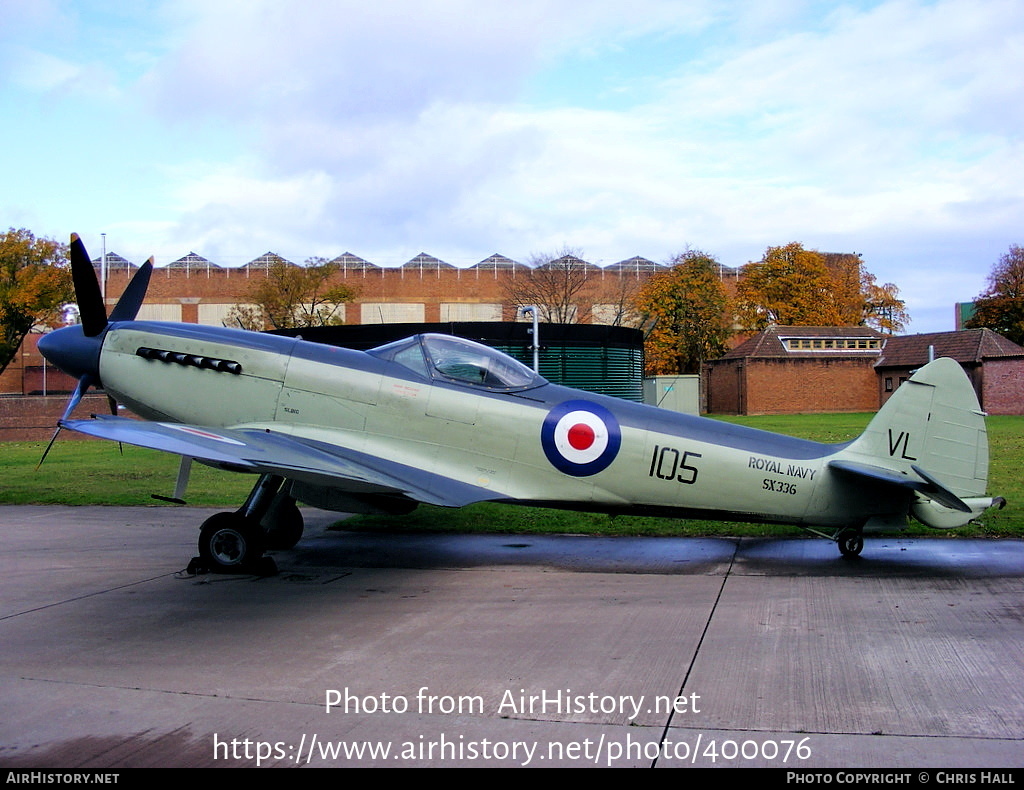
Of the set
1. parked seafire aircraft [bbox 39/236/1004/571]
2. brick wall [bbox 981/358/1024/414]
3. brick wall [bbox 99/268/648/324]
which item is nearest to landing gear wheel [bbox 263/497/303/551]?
parked seafire aircraft [bbox 39/236/1004/571]

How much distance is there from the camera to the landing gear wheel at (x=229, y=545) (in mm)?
8734

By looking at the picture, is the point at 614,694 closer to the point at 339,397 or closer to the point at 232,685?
the point at 232,685

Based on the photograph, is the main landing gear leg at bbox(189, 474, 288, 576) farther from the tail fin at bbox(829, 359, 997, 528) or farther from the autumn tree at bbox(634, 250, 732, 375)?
the autumn tree at bbox(634, 250, 732, 375)

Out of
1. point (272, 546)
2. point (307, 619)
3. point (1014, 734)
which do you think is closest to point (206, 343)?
point (272, 546)

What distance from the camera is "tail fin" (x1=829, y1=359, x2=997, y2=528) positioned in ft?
28.5

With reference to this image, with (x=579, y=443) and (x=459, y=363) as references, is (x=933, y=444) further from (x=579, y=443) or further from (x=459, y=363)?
(x=459, y=363)

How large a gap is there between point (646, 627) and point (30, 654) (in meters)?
4.58

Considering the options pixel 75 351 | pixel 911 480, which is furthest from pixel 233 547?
pixel 911 480

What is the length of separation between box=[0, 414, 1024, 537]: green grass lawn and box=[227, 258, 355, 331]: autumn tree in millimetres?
28897

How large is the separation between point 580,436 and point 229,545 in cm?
378

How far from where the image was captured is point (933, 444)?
8742mm

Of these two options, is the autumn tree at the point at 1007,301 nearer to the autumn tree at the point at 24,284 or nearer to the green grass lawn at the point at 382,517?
the green grass lawn at the point at 382,517
